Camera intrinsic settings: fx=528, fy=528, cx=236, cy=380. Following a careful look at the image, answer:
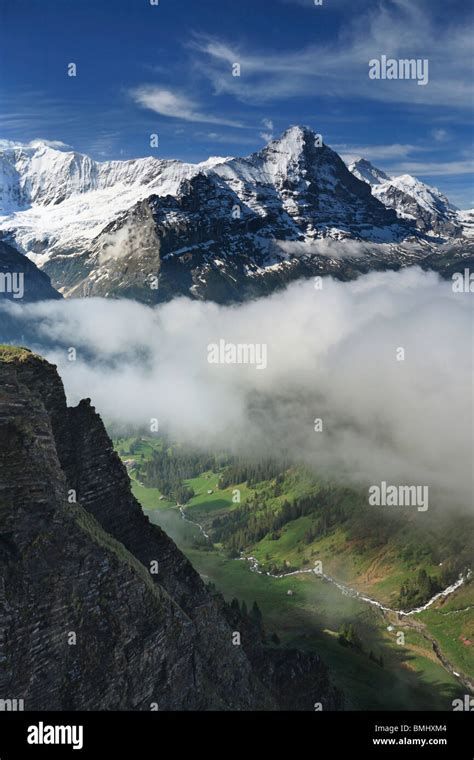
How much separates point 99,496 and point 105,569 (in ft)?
62.4

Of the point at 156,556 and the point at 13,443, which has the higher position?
the point at 13,443

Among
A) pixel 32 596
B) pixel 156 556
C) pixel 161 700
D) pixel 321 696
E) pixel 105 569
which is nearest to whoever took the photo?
pixel 32 596

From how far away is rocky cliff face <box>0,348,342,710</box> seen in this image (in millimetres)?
50219

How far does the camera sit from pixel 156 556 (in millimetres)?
79562

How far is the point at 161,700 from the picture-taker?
204ft

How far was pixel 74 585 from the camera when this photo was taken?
5369 centimetres

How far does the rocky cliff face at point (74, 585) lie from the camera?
50.2 metres

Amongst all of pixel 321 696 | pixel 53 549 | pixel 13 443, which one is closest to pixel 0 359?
pixel 13 443

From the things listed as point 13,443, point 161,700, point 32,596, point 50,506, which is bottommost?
point 161,700

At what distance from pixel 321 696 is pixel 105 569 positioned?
237 feet

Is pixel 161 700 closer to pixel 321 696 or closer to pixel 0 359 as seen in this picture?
pixel 0 359

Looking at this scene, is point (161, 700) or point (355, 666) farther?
point (355, 666)
